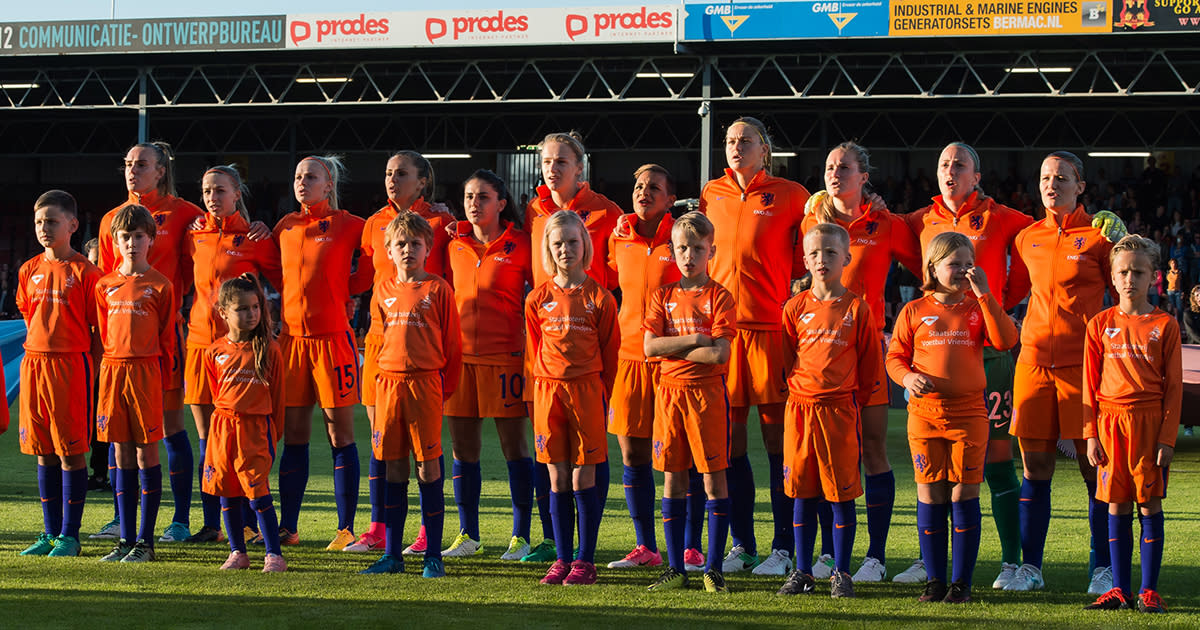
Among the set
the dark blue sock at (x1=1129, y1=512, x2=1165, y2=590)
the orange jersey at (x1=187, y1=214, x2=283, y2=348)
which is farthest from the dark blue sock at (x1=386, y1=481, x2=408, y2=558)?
the dark blue sock at (x1=1129, y1=512, x2=1165, y2=590)

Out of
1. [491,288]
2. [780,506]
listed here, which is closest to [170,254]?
[491,288]

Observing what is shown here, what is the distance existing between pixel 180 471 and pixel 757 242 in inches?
125

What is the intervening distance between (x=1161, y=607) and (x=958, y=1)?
16074 mm

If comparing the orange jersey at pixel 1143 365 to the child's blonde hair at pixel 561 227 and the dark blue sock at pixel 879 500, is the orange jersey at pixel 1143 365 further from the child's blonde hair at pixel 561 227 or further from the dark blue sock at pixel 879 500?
the child's blonde hair at pixel 561 227

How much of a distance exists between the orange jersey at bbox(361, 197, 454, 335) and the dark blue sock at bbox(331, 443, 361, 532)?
0.67m

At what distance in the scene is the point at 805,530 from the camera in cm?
525

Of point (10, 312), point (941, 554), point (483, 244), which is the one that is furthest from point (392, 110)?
point (941, 554)

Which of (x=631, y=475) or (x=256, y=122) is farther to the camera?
(x=256, y=122)

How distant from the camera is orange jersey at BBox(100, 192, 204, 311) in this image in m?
6.71

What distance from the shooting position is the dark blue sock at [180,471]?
6547 millimetres

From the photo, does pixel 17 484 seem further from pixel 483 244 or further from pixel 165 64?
pixel 165 64

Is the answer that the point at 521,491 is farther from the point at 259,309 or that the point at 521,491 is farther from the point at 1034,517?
the point at 1034,517

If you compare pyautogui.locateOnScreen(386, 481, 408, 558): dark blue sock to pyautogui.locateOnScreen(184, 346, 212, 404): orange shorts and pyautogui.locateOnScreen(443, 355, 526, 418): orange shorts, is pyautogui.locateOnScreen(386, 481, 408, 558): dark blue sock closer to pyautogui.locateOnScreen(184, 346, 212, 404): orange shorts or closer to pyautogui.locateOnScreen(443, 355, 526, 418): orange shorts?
pyautogui.locateOnScreen(443, 355, 526, 418): orange shorts

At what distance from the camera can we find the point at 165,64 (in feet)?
77.1
